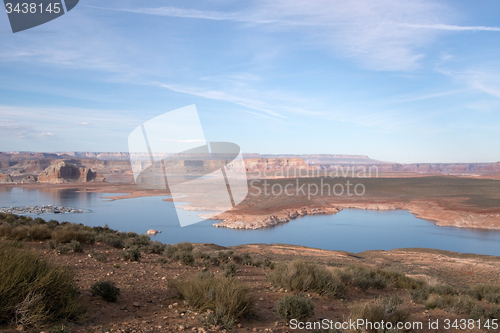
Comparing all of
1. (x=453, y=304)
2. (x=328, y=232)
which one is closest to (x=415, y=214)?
(x=328, y=232)

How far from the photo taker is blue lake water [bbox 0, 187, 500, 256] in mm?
26391

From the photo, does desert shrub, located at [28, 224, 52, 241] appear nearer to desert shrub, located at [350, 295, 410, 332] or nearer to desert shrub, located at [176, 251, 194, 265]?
desert shrub, located at [176, 251, 194, 265]

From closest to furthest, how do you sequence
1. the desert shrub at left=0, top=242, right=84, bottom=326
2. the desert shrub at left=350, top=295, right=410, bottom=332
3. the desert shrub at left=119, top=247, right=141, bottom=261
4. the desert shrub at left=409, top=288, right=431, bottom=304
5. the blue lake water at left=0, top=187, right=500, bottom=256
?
1. the desert shrub at left=0, top=242, right=84, bottom=326
2. the desert shrub at left=350, top=295, right=410, bottom=332
3. the desert shrub at left=409, top=288, right=431, bottom=304
4. the desert shrub at left=119, top=247, right=141, bottom=261
5. the blue lake water at left=0, top=187, right=500, bottom=256

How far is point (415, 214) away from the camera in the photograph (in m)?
43.9

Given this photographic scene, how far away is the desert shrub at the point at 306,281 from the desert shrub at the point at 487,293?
3.56 metres

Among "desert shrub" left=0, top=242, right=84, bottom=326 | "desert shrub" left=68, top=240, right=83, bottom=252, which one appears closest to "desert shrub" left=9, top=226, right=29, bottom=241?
"desert shrub" left=68, top=240, right=83, bottom=252

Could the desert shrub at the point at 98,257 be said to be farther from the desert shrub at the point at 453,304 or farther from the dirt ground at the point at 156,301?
the desert shrub at the point at 453,304

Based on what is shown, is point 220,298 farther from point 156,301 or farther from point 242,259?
point 242,259

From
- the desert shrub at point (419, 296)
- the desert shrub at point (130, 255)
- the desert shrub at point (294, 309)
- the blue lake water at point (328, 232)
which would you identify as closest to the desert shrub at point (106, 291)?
the desert shrub at point (294, 309)

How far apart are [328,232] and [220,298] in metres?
29.8

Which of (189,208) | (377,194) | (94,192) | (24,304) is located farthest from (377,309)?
(94,192)

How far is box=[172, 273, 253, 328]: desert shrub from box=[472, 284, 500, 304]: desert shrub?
19.2ft

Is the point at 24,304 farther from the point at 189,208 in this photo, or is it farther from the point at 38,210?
the point at 38,210

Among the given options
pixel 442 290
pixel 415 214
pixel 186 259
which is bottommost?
pixel 415 214
